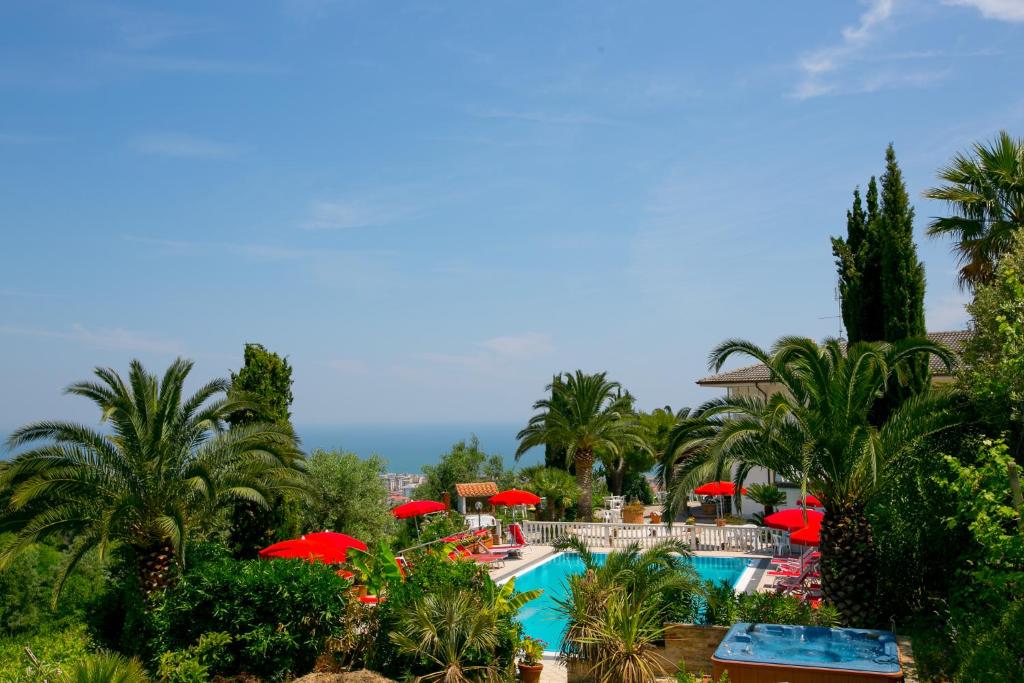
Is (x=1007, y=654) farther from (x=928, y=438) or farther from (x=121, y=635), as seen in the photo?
(x=121, y=635)

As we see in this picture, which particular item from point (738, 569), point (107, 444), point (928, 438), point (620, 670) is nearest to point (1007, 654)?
point (620, 670)

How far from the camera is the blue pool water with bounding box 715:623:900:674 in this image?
10031mm

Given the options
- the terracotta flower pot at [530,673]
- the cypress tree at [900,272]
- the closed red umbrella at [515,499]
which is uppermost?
the cypress tree at [900,272]

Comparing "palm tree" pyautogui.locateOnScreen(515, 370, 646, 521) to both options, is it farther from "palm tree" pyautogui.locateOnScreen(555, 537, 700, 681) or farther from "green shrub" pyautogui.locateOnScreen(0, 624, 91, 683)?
"green shrub" pyautogui.locateOnScreen(0, 624, 91, 683)

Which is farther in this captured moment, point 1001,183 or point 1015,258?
point 1001,183

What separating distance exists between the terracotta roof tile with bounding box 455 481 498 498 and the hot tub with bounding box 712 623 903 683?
1810 cm

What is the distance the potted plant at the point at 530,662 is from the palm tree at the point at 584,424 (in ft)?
54.4

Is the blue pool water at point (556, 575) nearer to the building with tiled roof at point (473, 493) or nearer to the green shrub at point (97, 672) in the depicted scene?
the building with tiled roof at point (473, 493)

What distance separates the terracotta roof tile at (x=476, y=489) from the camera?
28.8 meters

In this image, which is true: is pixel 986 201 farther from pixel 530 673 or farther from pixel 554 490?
pixel 554 490

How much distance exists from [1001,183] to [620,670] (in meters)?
9.96

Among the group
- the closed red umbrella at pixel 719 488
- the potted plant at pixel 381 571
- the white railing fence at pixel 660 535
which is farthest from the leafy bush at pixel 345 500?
the closed red umbrella at pixel 719 488

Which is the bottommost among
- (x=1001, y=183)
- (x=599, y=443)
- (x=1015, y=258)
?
(x=599, y=443)

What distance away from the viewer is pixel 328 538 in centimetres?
1559
